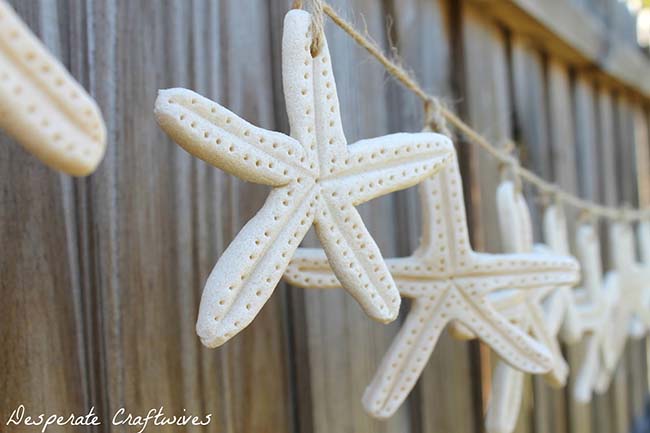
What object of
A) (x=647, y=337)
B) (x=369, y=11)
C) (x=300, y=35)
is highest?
(x=369, y=11)

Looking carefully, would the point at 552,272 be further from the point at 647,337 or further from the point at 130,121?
the point at 647,337

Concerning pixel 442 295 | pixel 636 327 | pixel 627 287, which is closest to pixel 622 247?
pixel 627 287

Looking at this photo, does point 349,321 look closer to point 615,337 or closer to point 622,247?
point 615,337

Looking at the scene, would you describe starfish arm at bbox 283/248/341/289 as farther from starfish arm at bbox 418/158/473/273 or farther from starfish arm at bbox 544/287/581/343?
starfish arm at bbox 544/287/581/343

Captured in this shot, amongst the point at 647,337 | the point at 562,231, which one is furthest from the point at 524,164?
the point at 647,337

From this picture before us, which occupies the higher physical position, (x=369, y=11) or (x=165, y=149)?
(x=369, y=11)

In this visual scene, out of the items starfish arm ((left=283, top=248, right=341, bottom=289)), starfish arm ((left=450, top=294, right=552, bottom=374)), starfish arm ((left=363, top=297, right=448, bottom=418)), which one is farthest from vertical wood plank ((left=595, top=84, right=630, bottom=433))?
starfish arm ((left=283, top=248, right=341, bottom=289))
